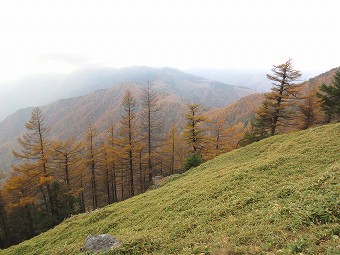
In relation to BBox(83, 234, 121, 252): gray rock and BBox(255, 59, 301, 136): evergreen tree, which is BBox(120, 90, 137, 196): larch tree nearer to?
BBox(255, 59, 301, 136): evergreen tree

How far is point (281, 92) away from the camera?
103ft

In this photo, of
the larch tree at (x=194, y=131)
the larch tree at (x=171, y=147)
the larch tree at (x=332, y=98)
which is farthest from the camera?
the larch tree at (x=171, y=147)

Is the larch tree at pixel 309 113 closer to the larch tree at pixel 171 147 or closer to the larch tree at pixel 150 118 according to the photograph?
the larch tree at pixel 171 147

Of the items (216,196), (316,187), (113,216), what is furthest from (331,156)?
(113,216)

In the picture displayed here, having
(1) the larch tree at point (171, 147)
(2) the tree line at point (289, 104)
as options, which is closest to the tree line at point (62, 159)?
(1) the larch tree at point (171, 147)

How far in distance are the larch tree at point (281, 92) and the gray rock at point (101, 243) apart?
1061 inches

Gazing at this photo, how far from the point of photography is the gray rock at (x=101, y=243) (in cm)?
986

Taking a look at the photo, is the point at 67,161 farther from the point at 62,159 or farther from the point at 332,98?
the point at 332,98

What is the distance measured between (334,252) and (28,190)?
35163 millimetres

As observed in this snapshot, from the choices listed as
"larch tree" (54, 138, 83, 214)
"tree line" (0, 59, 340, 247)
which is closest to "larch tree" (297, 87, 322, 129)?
"tree line" (0, 59, 340, 247)

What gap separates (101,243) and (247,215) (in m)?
6.33

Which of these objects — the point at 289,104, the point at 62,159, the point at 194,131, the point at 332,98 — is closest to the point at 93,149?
the point at 62,159

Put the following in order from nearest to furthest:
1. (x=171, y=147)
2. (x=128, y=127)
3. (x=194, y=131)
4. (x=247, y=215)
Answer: (x=247, y=215), (x=128, y=127), (x=194, y=131), (x=171, y=147)

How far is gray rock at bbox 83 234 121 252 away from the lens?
9855 mm
